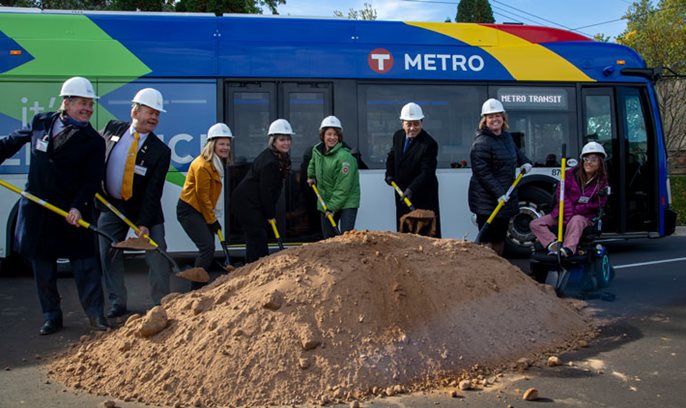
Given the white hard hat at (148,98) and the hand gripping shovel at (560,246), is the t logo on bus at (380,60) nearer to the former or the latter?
the hand gripping shovel at (560,246)

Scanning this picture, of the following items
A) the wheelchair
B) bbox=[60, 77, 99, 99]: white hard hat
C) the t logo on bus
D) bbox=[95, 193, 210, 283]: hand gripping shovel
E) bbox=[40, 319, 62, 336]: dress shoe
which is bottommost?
bbox=[40, 319, 62, 336]: dress shoe

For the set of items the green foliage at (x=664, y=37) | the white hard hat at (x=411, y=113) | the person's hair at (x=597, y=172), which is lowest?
the person's hair at (x=597, y=172)

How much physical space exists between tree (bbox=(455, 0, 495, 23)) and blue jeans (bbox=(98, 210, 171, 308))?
2660 centimetres

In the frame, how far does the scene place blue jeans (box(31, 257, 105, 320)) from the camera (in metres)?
5.59

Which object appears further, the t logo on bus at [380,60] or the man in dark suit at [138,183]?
the t logo on bus at [380,60]

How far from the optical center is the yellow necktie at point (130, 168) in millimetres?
5965

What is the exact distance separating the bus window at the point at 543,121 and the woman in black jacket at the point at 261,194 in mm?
4308

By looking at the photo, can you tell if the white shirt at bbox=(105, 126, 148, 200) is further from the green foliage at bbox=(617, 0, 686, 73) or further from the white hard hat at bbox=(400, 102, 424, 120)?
the green foliage at bbox=(617, 0, 686, 73)

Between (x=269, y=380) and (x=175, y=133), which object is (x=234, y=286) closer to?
(x=269, y=380)

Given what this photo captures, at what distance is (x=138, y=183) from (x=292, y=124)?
3.31 m

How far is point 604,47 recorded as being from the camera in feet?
32.5

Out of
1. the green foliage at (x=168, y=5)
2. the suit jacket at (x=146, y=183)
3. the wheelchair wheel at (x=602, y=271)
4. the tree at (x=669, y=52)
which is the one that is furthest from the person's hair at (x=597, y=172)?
the tree at (x=669, y=52)

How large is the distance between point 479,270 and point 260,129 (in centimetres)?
449

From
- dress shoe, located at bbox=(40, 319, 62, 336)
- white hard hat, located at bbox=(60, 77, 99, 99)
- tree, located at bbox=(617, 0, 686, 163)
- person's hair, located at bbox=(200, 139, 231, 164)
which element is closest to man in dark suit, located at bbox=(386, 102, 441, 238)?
person's hair, located at bbox=(200, 139, 231, 164)
